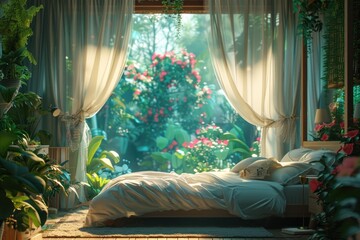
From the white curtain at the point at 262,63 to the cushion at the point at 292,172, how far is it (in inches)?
68.9

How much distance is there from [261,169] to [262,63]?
2165mm

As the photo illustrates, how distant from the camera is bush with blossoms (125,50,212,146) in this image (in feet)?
40.4

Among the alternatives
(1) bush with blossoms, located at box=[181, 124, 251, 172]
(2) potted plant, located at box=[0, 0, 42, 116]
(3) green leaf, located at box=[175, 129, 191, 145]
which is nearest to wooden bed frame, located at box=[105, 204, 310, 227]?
(2) potted plant, located at box=[0, 0, 42, 116]

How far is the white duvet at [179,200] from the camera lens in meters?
6.36

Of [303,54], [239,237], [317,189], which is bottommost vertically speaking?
[239,237]

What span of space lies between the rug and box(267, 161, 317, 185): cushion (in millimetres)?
620

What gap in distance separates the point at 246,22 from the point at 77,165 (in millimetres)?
2904

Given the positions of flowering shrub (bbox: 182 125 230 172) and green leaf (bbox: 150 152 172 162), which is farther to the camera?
green leaf (bbox: 150 152 172 162)

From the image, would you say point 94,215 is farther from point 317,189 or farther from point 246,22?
point 246,22

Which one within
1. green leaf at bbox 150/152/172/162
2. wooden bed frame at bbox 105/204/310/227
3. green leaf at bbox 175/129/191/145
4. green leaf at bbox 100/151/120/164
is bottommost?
wooden bed frame at bbox 105/204/310/227

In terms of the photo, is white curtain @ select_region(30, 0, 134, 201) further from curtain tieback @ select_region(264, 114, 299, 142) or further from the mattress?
the mattress

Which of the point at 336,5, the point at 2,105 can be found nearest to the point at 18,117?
the point at 2,105

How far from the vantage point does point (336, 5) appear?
6809mm

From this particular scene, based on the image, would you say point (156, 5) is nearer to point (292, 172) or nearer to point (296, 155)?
point (296, 155)
